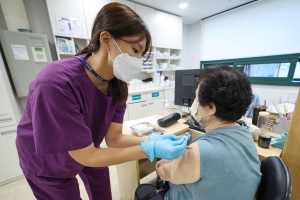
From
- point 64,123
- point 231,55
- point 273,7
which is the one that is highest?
point 273,7

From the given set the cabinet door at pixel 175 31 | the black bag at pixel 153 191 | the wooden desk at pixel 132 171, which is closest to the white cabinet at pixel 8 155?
the wooden desk at pixel 132 171

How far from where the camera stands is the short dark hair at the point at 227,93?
61 cm

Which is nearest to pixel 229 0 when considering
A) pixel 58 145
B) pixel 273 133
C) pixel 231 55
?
pixel 231 55

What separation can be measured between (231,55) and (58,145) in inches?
156

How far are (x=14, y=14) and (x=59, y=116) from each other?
7.96 ft

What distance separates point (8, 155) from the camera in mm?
1618

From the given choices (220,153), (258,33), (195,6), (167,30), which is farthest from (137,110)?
(258,33)

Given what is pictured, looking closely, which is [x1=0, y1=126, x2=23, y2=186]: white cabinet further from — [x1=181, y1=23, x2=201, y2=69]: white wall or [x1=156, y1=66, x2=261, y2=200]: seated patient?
[x1=181, y1=23, x2=201, y2=69]: white wall

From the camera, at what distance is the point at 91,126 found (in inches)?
29.7

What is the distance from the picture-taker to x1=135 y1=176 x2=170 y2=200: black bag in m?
0.80

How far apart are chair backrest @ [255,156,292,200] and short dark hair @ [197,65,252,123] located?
0.24 meters

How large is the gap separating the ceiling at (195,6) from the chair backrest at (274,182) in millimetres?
3180

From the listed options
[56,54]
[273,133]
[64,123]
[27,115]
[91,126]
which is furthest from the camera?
[56,54]

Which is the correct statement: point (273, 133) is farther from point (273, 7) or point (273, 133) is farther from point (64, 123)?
point (273, 7)
